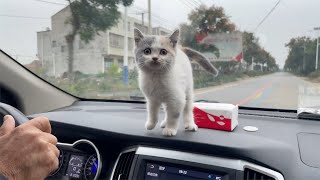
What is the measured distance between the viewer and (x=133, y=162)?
2.41 m

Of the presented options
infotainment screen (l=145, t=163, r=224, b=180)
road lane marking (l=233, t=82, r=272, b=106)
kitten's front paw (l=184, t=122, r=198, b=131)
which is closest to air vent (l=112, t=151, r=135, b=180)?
infotainment screen (l=145, t=163, r=224, b=180)

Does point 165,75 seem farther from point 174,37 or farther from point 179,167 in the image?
point 179,167

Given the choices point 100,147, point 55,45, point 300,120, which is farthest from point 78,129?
point 300,120

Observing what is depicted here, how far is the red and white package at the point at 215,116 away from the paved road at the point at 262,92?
416 mm

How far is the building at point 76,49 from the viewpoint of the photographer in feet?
11.6

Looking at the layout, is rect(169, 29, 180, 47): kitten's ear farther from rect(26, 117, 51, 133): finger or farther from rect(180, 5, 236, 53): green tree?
rect(26, 117, 51, 133): finger

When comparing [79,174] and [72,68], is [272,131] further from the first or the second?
[72,68]

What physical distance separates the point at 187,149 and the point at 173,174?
0.58ft

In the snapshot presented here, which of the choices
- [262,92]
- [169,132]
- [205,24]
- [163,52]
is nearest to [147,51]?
[163,52]

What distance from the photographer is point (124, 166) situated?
250cm

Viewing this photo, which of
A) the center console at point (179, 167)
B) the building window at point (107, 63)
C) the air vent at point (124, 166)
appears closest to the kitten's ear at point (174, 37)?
the center console at point (179, 167)

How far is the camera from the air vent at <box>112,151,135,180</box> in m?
2.46

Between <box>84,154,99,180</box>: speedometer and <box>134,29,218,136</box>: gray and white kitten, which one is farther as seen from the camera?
<box>84,154,99,180</box>: speedometer

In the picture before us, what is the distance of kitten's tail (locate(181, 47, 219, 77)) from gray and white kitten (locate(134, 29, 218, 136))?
1.06 ft
